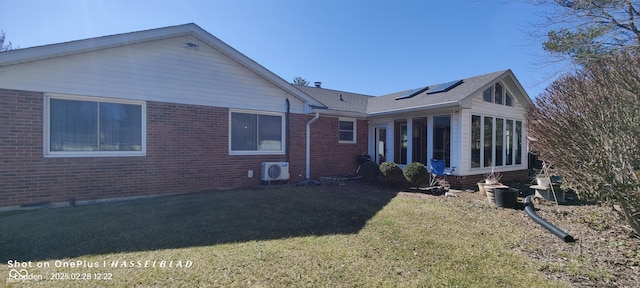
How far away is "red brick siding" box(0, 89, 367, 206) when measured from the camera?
6.16 m

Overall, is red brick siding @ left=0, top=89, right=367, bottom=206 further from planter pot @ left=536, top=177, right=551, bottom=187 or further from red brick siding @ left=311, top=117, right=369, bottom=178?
planter pot @ left=536, top=177, right=551, bottom=187

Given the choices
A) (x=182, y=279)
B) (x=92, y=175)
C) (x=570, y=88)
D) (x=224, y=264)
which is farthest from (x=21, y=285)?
(x=570, y=88)

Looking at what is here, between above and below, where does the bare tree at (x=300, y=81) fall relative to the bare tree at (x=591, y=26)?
above

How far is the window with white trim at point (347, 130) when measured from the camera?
11719 mm

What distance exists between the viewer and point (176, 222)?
5207mm

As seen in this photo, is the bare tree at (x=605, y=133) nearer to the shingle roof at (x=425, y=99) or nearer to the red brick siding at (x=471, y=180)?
the shingle roof at (x=425, y=99)

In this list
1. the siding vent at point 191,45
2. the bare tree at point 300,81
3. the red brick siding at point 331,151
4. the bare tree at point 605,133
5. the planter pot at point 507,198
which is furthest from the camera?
the bare tree at point 300,81

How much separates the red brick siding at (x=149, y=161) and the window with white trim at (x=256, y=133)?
24 cm

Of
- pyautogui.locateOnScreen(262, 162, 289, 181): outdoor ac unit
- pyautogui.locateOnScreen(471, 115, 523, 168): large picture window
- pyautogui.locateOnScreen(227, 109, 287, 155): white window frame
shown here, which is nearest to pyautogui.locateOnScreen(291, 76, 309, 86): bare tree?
pyautogui.locateOnScreen(471, 115, 523, 168): large picture window

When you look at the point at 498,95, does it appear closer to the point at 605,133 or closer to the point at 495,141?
the point at 495,141

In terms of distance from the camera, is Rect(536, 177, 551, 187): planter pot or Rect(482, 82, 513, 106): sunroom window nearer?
Rect(536, 177, 551, 187): planter pot

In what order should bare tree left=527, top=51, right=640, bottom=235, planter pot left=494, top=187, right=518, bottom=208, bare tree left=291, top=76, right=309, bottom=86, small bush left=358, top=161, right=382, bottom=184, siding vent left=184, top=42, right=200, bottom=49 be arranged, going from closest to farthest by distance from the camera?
bare tree left=527, top=51, right=640, bottom=235, planter pot left=494, top=187, right=518, bottom=208, siding vent left=184, top=42, right=200, bottom=49, small bush left=358, top=161, right=382, bottom=184, bare tree left=291, top=76, right=309, bottom=86

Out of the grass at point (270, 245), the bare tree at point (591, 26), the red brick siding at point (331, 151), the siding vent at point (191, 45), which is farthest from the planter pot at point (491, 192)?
the siding vent at point (191, 45)

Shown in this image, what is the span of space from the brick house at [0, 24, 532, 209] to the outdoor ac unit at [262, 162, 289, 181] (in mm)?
172
